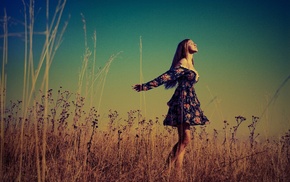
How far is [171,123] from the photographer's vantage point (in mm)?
3158

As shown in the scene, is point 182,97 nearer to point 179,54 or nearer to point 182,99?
point 182,99

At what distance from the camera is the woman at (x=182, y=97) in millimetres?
3084

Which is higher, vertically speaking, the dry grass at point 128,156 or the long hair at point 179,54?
the long hair at point 179,54

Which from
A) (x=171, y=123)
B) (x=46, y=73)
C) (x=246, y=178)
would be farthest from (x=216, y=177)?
(x=46, y=73)

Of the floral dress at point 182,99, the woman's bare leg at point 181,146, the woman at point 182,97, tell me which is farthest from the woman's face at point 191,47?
the woman's bare leg at point 181,146

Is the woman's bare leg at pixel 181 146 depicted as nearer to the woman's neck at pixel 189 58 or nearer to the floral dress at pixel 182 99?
the floral dress at pixel 182 99

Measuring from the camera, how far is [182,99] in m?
3.19

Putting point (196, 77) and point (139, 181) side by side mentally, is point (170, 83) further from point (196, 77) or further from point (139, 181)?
point (139, 181)

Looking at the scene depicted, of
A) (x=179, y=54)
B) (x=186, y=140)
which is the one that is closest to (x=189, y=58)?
(x=179, y=54)

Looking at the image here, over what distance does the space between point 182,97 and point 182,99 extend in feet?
0.11

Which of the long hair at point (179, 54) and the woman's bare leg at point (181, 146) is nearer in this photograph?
the woman's bare leg at point (181, 146)

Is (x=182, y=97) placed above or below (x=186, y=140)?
above

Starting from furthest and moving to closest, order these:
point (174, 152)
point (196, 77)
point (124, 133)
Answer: point (124, 133) < point (196, 77) < point (174, 152)

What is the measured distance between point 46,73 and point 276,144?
328 centimetres
